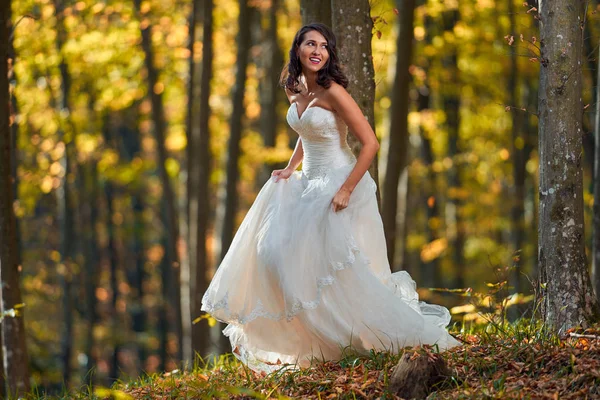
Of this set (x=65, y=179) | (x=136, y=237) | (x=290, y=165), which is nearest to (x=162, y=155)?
(x=65, y=179)

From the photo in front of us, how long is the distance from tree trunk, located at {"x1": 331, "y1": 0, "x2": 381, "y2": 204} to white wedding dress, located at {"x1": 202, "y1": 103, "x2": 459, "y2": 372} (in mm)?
917

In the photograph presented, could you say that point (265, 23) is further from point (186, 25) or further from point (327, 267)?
point (327, 267)

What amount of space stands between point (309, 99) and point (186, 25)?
740 centimetres

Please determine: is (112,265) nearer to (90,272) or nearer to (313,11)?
(90,272)

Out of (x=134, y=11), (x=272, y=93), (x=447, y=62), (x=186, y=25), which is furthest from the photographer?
(x=447, y=62)

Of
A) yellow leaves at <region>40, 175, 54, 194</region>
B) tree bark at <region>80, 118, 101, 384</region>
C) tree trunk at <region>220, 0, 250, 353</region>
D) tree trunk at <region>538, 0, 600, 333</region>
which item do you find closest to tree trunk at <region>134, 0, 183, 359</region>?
tree trunk at <region>220, 0, 250, 353</region>

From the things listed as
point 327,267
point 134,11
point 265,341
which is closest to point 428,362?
point 327,267

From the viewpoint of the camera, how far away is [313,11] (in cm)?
697

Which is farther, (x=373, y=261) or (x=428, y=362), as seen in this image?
(x=373, y=261)

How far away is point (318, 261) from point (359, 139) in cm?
92

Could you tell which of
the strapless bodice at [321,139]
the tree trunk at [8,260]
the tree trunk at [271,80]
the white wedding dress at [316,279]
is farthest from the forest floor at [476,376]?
the tree trunk at [271,80]

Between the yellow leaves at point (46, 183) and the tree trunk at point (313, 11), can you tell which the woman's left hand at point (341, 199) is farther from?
the yellow leaves at point (46, 183)

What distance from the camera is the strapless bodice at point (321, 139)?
547 cm

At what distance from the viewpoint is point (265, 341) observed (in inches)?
216
